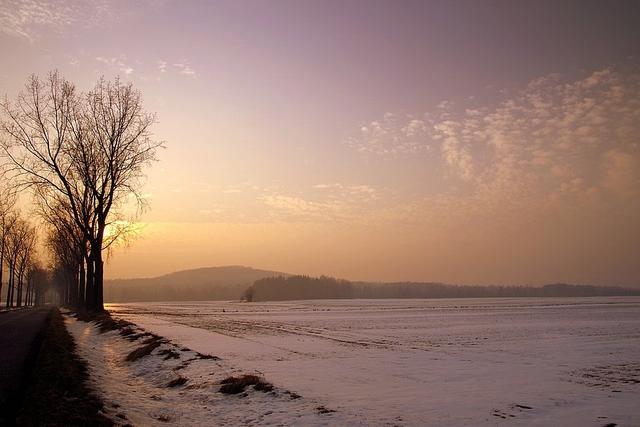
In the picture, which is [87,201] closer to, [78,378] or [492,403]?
[78,378]

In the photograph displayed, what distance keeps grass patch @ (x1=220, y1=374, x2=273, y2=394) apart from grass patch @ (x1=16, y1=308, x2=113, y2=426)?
9.84 feet

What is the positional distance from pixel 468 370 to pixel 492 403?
5141mm

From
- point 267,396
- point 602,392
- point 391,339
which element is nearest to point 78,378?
point 267,396

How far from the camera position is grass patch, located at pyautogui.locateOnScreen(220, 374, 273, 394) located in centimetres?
1198

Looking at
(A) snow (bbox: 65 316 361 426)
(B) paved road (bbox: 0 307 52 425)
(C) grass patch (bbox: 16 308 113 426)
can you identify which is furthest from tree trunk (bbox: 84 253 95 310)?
(C) grass patch (bbox: 16 308 113 426)

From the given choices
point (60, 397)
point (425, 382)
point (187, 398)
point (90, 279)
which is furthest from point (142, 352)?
point (90, 279)

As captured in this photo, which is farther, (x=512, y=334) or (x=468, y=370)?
(x=512, y=334)

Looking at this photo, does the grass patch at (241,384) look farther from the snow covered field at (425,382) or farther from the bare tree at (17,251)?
the bare tree at (17,251)

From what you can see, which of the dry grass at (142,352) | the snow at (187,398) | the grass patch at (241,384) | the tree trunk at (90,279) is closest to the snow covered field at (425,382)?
the snow at (187,398)

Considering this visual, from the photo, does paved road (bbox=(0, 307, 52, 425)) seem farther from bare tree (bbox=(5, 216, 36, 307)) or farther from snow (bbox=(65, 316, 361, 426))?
bare tree (bbox=(5, 216, 36, 307))

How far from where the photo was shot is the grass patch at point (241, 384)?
1198cm

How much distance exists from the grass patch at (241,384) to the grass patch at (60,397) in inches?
118

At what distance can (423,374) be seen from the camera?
14.9 meters

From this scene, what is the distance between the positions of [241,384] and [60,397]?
4108mm
